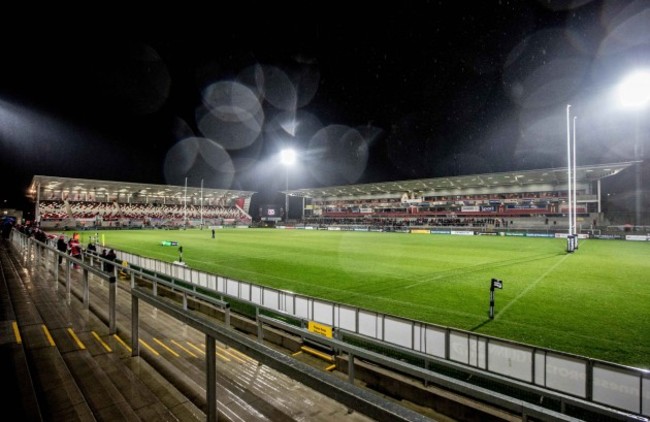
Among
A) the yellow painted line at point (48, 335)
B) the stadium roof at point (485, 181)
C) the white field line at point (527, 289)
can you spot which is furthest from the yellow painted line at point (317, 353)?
the stadium roof at point (485, 181)

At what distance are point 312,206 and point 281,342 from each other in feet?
279

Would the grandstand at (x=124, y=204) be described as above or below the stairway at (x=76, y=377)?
above

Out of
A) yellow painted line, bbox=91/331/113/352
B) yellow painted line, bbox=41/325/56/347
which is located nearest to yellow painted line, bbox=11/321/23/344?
yellow painted line, bbox=41/325/56/347

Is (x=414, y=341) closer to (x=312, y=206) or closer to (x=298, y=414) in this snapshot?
(x=298, y=414)

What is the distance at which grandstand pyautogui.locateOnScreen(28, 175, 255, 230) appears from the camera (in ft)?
210

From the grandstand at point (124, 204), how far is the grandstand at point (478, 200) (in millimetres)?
22253

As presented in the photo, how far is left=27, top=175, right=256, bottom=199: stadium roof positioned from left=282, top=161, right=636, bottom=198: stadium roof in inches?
991

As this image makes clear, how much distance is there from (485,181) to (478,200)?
6.15 meters

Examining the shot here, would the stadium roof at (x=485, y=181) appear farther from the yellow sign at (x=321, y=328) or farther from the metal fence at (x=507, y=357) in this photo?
the yellow sign at (x=321, y=328)

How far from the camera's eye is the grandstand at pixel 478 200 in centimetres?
5169

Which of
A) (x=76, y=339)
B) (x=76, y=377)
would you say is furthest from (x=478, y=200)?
(x=76, y=377)

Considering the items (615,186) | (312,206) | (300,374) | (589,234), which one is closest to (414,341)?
(300,374)

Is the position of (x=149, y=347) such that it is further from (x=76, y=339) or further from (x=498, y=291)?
(x=498, y=291)

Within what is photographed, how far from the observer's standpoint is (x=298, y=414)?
3.65 metres
